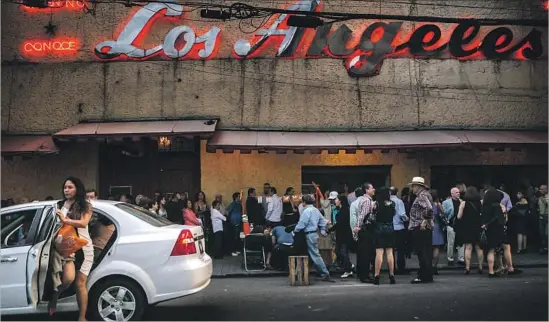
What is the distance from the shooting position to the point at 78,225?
23.4 ft

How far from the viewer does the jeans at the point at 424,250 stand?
10.9 m

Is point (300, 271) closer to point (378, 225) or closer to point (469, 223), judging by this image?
point (378, 225)

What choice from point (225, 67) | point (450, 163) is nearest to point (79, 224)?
point (225, 67)

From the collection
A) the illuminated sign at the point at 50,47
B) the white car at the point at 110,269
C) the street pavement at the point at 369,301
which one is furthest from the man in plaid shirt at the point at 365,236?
the illuminated sign at the point at 50,47

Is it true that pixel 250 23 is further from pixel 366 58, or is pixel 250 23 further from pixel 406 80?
pixel 406 80

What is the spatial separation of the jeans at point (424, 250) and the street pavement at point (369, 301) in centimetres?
34

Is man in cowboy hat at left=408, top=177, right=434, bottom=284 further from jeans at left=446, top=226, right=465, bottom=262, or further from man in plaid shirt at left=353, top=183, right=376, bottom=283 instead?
jeans at left=446, top=226, right=465, bottom=262

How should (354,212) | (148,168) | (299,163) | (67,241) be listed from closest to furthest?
(67,241), (354,212), (299,163), (148,168)

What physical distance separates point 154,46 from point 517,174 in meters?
11.2

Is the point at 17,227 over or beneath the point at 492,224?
over

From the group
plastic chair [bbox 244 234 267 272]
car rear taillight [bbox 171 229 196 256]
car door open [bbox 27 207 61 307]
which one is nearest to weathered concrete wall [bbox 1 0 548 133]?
plastic chair [bbox 244 234 267 272]

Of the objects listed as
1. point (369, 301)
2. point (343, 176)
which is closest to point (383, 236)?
point (369, 301)

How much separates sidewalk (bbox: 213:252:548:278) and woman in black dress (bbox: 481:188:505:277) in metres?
1.42

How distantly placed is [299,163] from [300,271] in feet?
19.9
